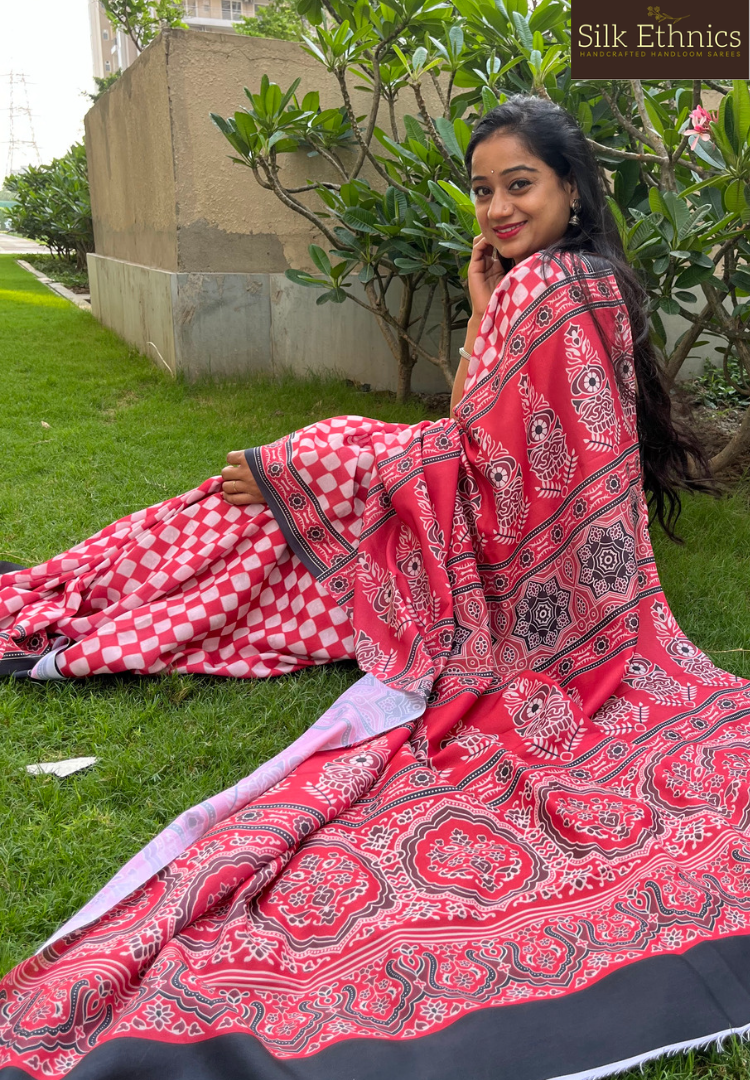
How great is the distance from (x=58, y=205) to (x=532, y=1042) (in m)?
15.8

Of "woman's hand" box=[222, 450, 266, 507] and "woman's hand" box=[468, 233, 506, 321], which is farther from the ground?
"woman's hand" box=[468, 233, 506, 321]

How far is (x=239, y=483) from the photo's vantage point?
2.50 metres

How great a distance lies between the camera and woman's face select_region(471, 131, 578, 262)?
2.32m

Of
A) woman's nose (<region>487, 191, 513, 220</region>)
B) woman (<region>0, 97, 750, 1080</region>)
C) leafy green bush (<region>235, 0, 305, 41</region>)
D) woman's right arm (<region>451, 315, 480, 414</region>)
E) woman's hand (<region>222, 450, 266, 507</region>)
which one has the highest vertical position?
leafy green bush (<region>235, 0, 305, 41</region>)

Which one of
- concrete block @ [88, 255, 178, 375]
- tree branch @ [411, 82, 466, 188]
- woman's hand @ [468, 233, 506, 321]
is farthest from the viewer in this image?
concrete block @ [88, 255, 178, 375]

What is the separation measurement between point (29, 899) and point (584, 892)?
3.51ft

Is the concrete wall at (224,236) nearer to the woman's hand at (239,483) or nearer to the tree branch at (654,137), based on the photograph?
the tree branch at (654,137)

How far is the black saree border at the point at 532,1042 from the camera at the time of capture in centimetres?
126

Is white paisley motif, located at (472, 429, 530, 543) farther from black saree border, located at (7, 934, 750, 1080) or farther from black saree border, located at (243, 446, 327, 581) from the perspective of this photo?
black saree border, located at (7, 934, 750, 1080)

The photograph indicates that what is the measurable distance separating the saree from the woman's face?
17 cm

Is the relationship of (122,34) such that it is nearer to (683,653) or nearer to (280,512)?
(280,512)

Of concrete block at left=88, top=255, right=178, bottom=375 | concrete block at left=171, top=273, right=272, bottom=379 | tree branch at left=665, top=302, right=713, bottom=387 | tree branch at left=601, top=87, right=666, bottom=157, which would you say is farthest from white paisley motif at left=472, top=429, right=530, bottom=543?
concrete block at left=88, top=255, right=178, bottom=375

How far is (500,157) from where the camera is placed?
2322 millimetres

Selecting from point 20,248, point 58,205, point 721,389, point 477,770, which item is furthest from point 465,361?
point 20,248
